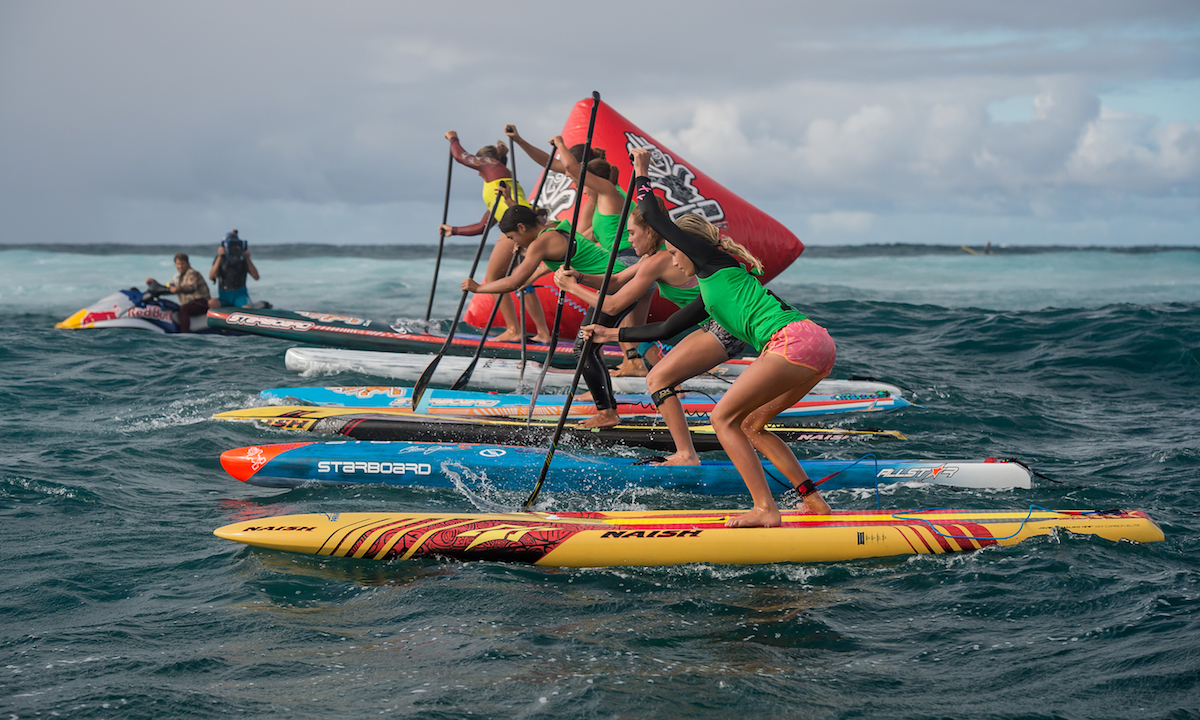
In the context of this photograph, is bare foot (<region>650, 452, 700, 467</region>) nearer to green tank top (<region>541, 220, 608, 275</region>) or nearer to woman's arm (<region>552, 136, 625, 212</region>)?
green tank top (<region>541, 220, 608, 275</region>)

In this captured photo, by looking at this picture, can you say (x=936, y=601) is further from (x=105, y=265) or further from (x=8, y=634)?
(x=105, y=265)

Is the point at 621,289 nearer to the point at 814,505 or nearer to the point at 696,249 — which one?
the point at 696,249

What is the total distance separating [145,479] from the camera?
279 inches

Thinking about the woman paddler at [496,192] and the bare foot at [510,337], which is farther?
the bare foot at [510,337]

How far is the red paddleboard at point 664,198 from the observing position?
12.4m

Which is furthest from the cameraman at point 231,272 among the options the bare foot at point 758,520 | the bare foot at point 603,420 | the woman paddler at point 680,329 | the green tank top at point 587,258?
the bare foot at point 758,520

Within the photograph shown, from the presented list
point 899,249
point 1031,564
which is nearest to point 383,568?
point 1031,564

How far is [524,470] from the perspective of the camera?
6.64 m

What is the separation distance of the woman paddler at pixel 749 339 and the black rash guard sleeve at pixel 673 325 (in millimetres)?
238

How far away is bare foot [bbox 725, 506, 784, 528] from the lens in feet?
17.3

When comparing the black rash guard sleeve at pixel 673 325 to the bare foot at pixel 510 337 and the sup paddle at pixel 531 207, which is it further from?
the bare foot at pixel 510 337

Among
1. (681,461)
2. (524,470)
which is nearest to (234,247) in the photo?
(524,470)

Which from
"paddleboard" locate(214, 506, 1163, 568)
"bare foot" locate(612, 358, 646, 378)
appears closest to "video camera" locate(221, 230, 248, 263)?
"bare foot" locate(612, 358, 646, 378)

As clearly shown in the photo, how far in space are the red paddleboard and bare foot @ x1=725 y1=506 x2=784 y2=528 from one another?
23.4 feet
